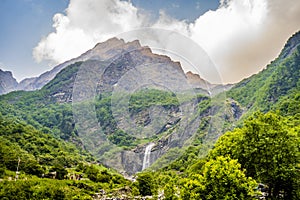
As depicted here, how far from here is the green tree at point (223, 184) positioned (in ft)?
70.8

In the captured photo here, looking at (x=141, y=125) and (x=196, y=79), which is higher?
(x=196, y=79)

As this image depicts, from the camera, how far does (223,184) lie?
2208 centimetres

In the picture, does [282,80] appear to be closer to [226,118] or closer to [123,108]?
[226,118]

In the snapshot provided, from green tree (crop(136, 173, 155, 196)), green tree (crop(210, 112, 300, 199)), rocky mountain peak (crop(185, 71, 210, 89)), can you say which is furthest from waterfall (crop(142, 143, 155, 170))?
green tree (crop(210, 112, 300, 199))

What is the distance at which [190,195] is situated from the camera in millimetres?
23609

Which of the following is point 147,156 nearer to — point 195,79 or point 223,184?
point 195,79

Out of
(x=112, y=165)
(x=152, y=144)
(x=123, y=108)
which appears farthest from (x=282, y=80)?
(x=112, y=165)

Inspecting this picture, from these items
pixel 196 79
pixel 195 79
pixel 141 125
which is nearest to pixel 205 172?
pixel 195 79

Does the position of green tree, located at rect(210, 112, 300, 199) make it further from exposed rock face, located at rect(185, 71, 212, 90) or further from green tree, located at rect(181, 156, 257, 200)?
exposed rock face, located at rect(185, 71, 212, 90)

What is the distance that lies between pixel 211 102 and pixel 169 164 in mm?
75324

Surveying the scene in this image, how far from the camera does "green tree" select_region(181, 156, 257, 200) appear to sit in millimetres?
21594

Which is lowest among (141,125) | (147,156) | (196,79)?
(147,156)

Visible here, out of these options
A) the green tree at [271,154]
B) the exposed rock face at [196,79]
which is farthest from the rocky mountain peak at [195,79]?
the green tree at [271,154]

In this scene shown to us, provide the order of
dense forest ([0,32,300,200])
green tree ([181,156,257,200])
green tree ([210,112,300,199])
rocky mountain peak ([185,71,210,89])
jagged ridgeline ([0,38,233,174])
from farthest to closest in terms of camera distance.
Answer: jagged ridgeline ([0,38,233,174]) → rocky mountain peak ([185,71,210,89]) → green tree ([210,112,300,199]) → dense forest ([0,32,300,200]) → green tree ([181,156,257,200])
